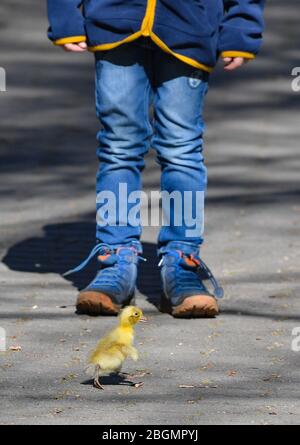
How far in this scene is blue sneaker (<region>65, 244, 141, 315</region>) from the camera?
6.03 metres

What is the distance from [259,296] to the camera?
21.4 ft

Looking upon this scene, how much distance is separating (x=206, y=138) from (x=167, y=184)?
395cm

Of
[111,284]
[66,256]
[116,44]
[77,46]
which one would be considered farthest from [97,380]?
[66,256]

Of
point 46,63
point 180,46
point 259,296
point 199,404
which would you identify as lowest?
point 46,63

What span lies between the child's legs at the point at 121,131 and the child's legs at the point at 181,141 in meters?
0.07

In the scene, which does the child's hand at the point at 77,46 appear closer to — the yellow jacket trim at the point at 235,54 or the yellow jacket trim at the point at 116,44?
the yellow jacket trim at the point at 116,44

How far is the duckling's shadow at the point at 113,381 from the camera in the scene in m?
5.07

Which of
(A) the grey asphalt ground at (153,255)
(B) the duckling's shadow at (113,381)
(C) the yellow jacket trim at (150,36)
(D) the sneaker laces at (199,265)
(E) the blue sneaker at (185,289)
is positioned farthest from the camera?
(D) the sneaker laces at (199,265)

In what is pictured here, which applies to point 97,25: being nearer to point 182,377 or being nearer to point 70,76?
point 182,377

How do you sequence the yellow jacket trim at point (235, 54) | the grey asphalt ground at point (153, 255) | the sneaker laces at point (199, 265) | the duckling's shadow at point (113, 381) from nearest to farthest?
the grey asphalt ground at point (153, 255), the duckling's shadow at point (113, 381), the yellow jacket trim at point (235, 54), the sneaker laces at point (199, 265)

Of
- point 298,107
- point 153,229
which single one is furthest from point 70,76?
point 153,229

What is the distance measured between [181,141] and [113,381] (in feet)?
4.57

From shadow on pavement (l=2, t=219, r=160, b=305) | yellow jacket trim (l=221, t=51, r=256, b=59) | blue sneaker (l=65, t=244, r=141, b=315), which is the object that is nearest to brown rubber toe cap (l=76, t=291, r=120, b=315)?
blue sneaker (l=65, t=244, r=141, b=315)

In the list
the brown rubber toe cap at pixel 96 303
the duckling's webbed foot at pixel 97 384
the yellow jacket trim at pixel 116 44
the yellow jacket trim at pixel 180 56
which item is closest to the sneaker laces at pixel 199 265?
the brown rubber toe cap at pixel 96 303
